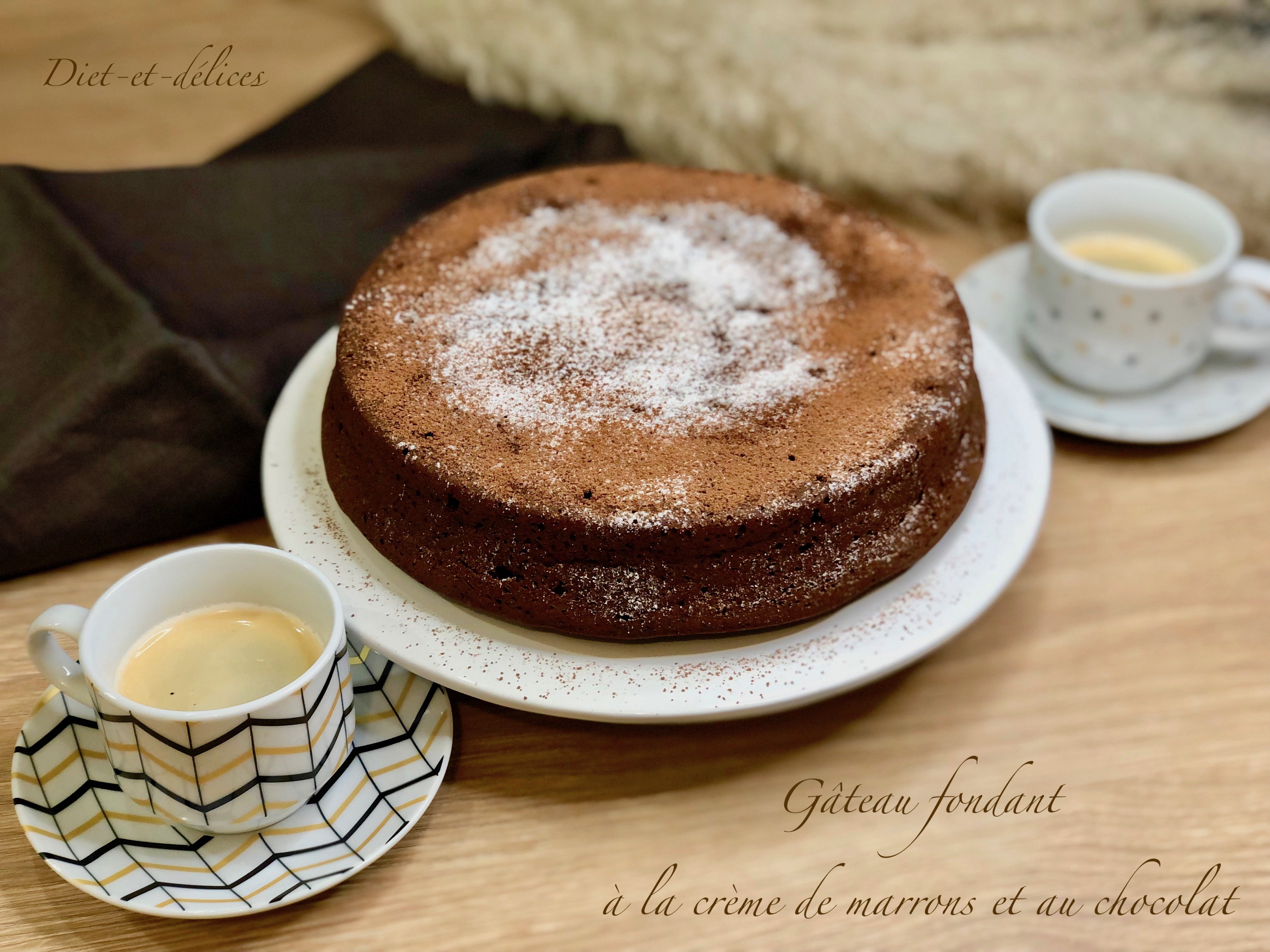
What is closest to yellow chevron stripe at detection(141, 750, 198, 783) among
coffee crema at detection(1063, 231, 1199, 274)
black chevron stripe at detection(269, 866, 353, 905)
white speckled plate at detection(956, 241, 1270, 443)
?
black chevron stripe at detection(269, 866, 353, 905)

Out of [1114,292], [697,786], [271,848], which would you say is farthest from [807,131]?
[271,848]

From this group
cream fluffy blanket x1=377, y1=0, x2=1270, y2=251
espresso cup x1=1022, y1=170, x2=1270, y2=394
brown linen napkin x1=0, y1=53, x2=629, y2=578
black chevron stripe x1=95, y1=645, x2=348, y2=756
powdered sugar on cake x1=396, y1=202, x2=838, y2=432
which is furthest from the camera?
cream fluffy blanket x1=377, y1=0, x2=1270, y2=251

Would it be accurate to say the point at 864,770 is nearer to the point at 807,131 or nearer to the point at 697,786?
the point at 697,786

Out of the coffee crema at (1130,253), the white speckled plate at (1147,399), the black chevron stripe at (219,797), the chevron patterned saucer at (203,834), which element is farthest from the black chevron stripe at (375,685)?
the coffee crema at (1130,253)

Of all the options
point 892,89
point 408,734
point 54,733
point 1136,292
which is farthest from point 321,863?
point 892,89

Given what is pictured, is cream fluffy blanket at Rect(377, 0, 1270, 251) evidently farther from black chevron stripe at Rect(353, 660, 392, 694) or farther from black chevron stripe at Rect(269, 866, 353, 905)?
black chevron stripe at Rect(269, 866, 353, 905)

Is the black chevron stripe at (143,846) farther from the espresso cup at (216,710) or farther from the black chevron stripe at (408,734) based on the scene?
the black chevron stripe at (408,734)
